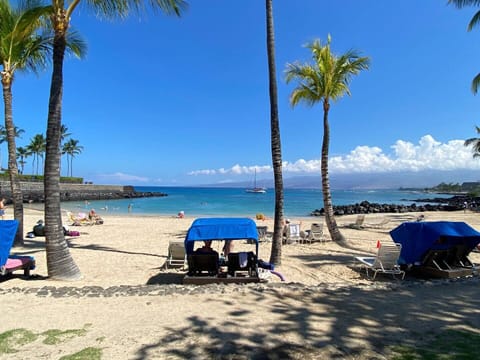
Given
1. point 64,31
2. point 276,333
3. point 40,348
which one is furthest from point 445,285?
point 64,31

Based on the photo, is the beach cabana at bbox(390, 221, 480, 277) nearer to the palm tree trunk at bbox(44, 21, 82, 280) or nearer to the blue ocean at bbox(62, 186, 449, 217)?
the palm tree trunk at bbox(44, 21, 82, 280)

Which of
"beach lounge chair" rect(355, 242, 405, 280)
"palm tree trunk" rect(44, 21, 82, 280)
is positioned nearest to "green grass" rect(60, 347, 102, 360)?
"palm tree trunk" rect(44, 21, 82, 280)

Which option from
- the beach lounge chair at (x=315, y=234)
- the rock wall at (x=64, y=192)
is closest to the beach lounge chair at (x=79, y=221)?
the beach lounge chair at (x=315, y=234)

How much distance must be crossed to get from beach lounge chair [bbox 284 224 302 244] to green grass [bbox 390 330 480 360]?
29.8 ft

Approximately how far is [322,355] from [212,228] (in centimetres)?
418

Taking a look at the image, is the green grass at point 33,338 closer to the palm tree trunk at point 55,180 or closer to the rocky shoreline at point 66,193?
the palm tree trunk at point 55,180

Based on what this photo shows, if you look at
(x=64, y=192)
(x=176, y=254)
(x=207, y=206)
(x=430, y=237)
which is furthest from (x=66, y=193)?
(x=430, y=237)

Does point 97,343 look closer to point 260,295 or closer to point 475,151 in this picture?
point 260,295

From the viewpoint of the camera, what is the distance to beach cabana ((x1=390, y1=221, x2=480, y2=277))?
778 cm

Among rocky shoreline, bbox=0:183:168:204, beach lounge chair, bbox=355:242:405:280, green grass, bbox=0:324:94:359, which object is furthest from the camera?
rocky shoreline, bbox=0:183:168:204

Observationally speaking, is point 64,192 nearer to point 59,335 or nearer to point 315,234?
point 315,234

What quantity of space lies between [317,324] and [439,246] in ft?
17.6

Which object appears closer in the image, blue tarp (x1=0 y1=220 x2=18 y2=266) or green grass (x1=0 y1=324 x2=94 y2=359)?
green grass (x1=0 y1=324 x2=94 y2=359)

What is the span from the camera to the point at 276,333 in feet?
13.4
